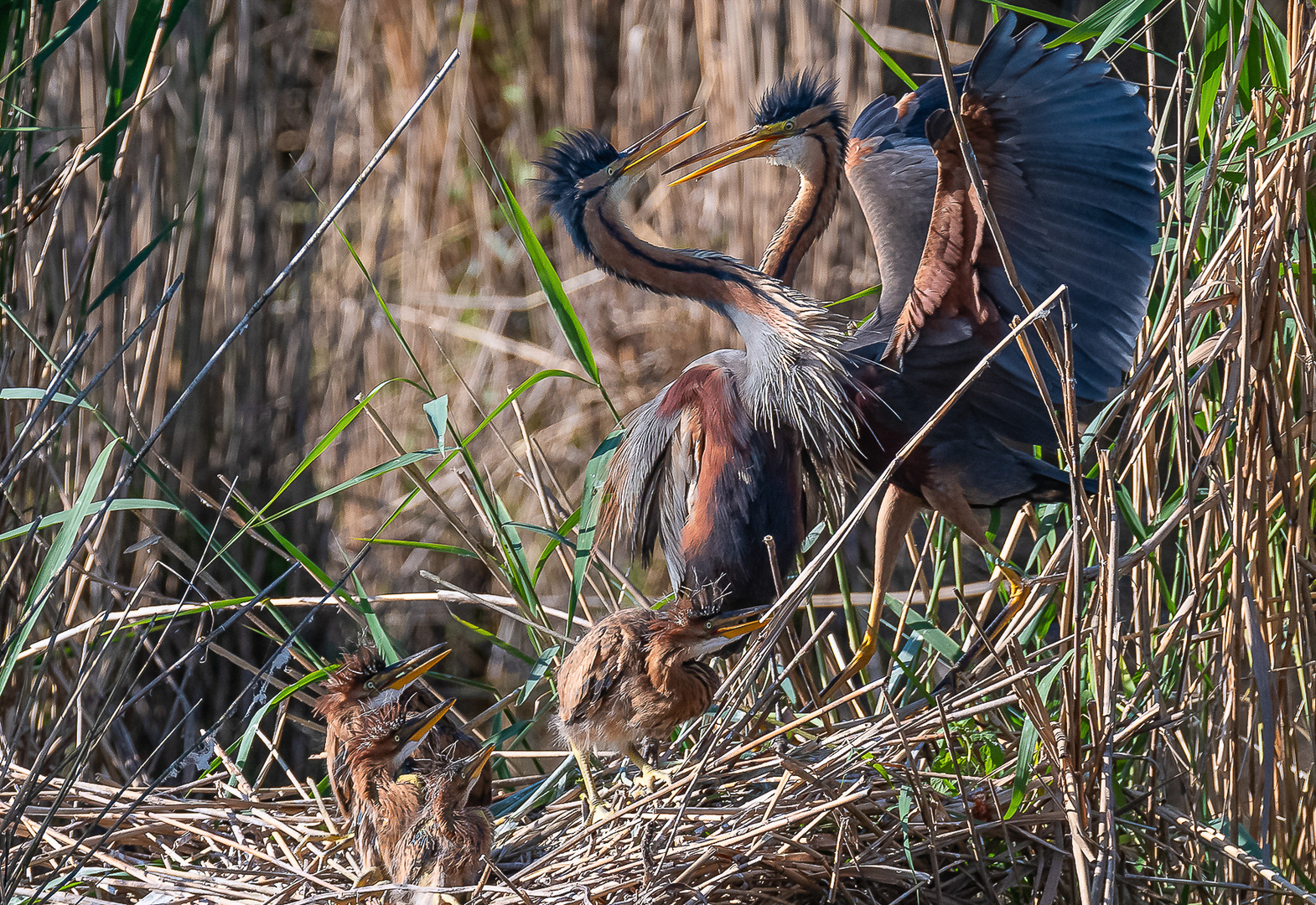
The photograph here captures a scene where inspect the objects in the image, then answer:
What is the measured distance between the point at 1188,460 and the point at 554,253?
3366 millimetres

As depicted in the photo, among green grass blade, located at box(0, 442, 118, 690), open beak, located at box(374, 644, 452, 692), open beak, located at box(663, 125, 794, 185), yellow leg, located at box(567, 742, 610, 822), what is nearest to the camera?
green grass blade, located at box(0, 442, 118, 690)

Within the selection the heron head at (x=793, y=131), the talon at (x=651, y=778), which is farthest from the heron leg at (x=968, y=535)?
the heron head at (x=793, y=131)

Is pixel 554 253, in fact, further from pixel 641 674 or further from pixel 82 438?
pixel 641 674

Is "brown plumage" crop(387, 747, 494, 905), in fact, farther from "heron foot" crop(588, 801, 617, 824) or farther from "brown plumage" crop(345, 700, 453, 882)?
"heron foot" crop(588, 801, 617, 824)

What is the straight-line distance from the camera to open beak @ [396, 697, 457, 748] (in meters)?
1.66

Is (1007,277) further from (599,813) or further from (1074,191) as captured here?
(599,813)

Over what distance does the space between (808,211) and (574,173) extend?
0.40m

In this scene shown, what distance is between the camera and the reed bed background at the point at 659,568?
4.40 feet

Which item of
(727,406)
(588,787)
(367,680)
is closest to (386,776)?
(367,680)

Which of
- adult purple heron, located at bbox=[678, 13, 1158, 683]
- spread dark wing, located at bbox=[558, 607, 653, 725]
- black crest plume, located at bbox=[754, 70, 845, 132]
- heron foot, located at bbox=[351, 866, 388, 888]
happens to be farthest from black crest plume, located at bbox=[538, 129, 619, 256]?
heron foot, located at bbox=[351, 866, 388, 888]

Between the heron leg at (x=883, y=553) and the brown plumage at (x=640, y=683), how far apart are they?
23cm

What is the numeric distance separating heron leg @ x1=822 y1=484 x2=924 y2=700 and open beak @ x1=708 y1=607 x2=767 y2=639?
21 centimetres

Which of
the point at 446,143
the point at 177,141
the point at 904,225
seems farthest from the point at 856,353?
the point at 446,143

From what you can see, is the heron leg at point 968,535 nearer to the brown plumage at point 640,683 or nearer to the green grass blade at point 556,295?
the brown plumage at point 640,683
